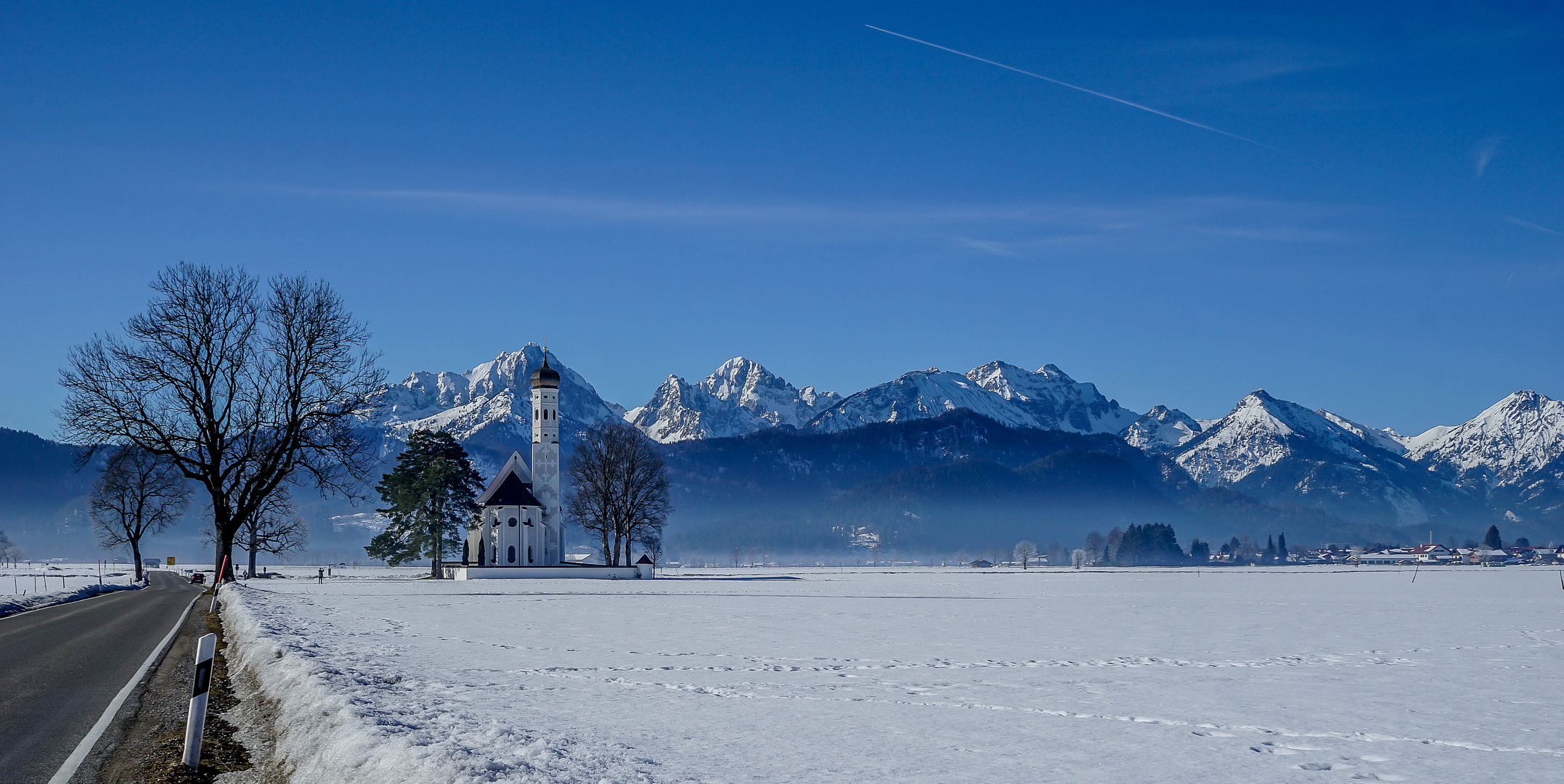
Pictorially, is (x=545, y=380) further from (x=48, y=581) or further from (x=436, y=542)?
(x=48, y=581)

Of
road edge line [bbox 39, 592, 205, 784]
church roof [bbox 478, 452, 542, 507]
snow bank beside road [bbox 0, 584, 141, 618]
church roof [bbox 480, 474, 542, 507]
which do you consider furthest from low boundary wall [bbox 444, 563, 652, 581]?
road edge line [bbox 39, 592, 205, 784]

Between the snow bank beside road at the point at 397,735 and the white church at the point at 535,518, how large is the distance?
72353mm

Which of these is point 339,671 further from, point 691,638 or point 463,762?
point 691,638

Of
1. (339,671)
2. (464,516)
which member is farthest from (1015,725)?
(464,516)

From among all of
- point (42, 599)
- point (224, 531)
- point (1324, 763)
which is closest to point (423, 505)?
point (224, 531)

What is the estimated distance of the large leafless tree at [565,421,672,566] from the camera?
317ft

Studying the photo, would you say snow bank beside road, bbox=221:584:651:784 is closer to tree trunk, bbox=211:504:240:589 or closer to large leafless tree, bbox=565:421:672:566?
tree trunk, bbox=211:504:240:589

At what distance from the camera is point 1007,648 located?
936 inches

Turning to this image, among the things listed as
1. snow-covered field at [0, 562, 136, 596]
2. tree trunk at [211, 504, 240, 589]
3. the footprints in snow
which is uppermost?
tree trunk at [211, 504, 240, 589]

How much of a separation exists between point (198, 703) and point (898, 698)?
28.5 ft

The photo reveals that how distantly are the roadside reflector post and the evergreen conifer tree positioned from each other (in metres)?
77.4

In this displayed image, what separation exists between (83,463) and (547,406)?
62027 mm

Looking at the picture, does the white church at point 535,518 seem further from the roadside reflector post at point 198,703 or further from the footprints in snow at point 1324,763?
the footprints in snow at point 1324,763

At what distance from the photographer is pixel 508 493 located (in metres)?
97.4
